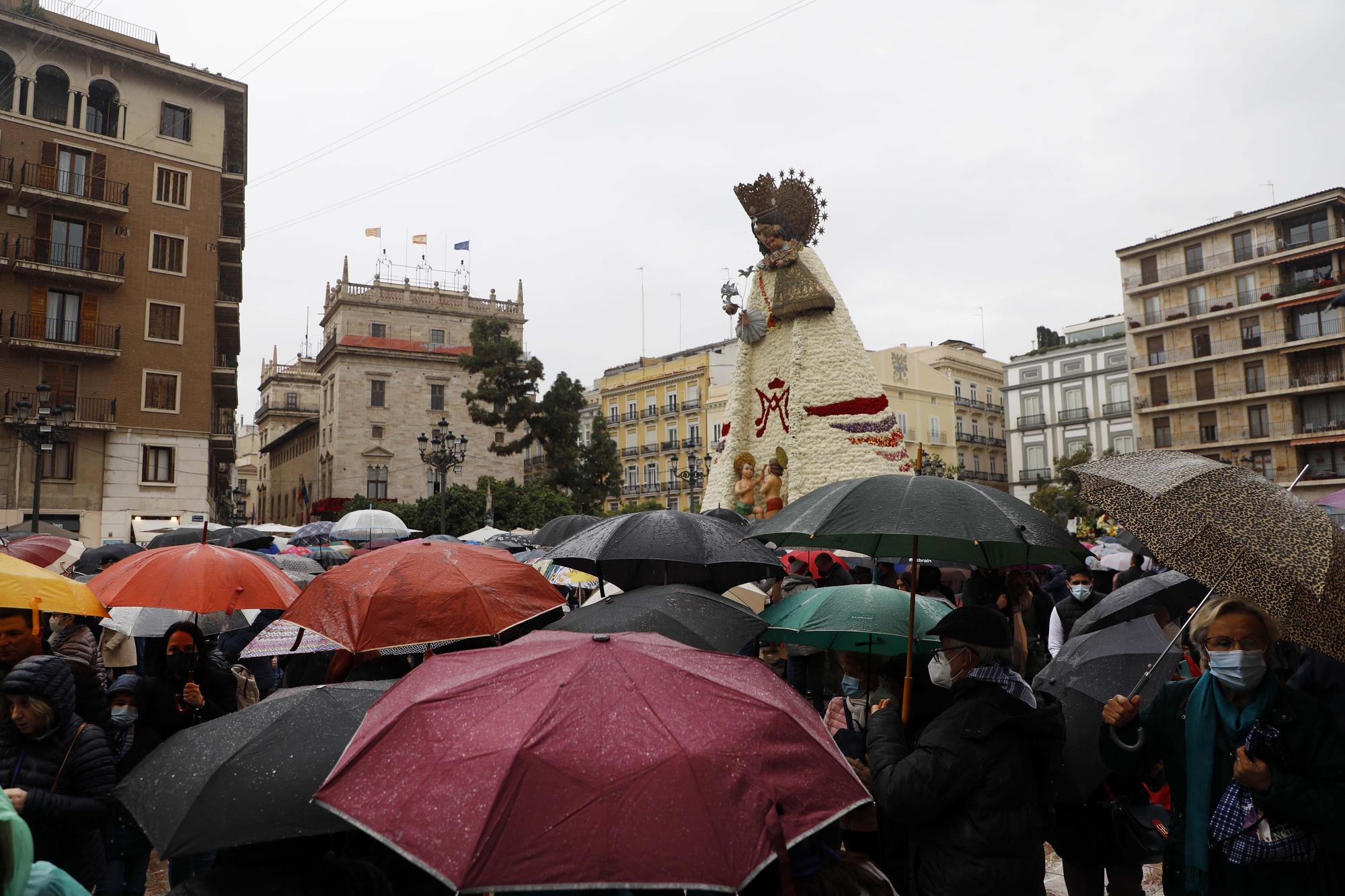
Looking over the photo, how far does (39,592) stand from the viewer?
4.69m

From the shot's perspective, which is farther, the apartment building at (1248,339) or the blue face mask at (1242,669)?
the apartment building at (1248,339)

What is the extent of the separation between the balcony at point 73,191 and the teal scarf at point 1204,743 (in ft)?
109

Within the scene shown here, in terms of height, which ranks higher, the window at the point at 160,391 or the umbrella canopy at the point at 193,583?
the window at the point at 160,391

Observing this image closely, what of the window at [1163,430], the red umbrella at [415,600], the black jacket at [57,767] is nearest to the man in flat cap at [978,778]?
the red umbrella at [415,600]

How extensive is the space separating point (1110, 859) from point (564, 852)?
3033 mm

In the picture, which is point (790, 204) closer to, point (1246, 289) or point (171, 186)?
point (171, 186)

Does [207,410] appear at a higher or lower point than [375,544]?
higher

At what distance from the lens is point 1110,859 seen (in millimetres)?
4145

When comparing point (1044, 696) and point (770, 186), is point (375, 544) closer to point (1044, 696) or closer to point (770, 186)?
point (770, 186)

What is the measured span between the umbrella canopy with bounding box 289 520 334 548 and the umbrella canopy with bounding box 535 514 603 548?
6397mm

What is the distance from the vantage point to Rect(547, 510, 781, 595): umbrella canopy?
547cm

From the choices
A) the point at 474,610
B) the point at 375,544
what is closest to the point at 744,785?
the point at 474,610

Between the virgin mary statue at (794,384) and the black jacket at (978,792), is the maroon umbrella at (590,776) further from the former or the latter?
the virgin mary statue at (794,384)

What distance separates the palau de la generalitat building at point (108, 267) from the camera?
2850cm
